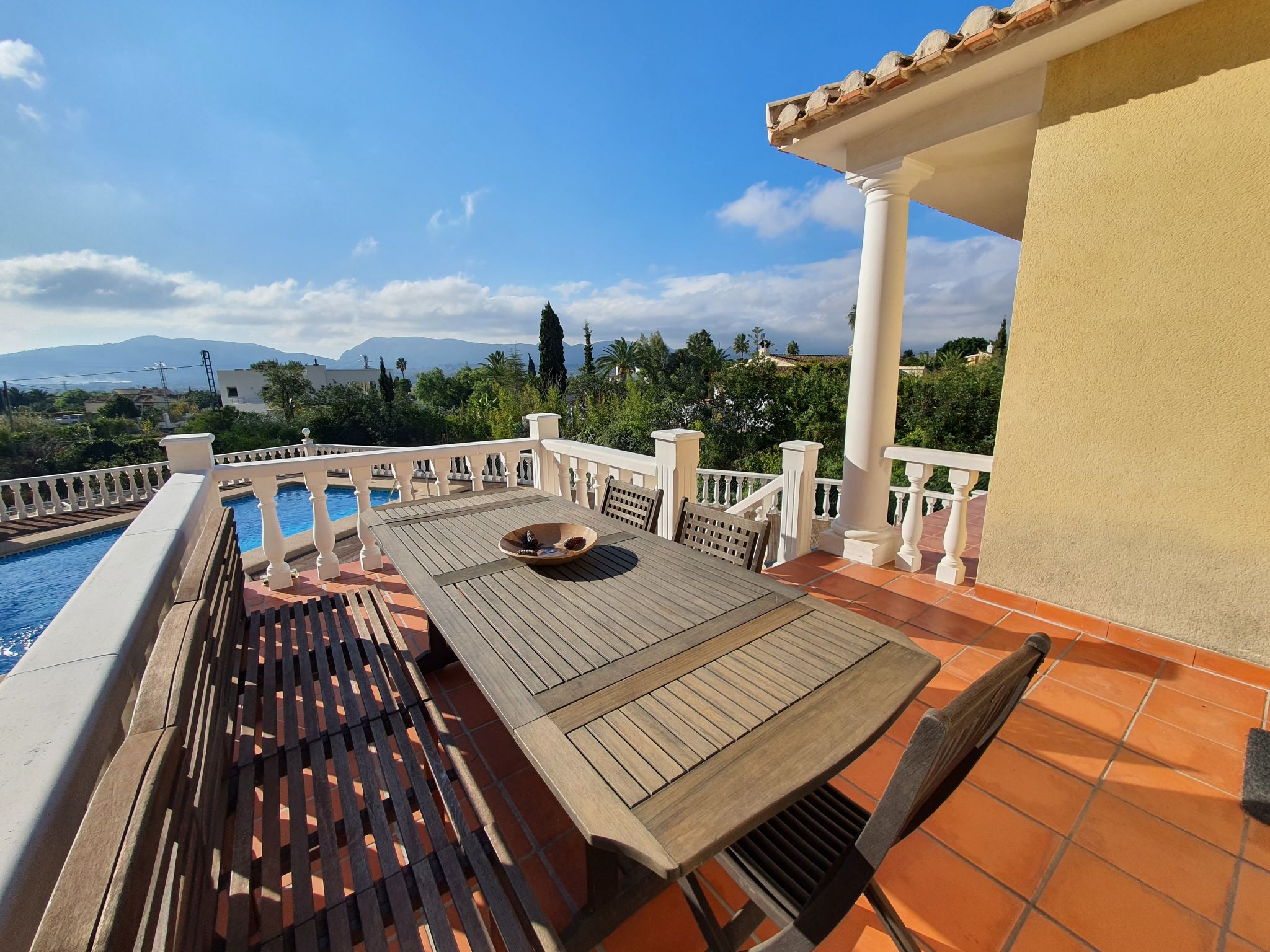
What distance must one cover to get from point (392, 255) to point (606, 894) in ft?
143

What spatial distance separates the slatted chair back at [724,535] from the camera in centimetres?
196

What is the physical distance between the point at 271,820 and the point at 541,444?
9.90 feet

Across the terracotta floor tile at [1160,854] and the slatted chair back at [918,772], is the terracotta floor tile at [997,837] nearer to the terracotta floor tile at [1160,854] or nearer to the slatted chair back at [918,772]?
the terracotta floor tile at [1160,854]

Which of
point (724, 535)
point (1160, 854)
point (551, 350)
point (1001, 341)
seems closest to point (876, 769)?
point (1160, 854)

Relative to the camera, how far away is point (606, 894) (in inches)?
48.3

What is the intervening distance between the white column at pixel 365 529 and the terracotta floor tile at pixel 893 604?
310cm

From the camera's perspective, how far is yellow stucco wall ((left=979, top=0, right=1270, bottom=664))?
81.1 inches

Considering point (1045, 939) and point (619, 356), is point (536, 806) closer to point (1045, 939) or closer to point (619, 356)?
point (1045, 939)

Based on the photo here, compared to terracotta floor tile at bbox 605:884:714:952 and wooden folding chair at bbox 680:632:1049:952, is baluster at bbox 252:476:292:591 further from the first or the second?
wooden folding chair at bbox 680:632:1049:952

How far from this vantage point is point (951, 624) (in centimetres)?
262

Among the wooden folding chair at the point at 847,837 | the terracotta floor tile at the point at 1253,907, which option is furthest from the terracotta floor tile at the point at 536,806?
the terracotta floor tile at the point at 1253,907

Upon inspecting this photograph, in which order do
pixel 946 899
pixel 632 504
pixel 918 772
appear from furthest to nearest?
pixel 632 504 → pixel 946 899 → pixel 918 772

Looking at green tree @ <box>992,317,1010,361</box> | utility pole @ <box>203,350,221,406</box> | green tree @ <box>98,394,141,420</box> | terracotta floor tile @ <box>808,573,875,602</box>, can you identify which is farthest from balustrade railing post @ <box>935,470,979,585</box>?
utility pole @ <box>203,350,221,406</box>

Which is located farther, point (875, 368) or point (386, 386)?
point (386, 386)
